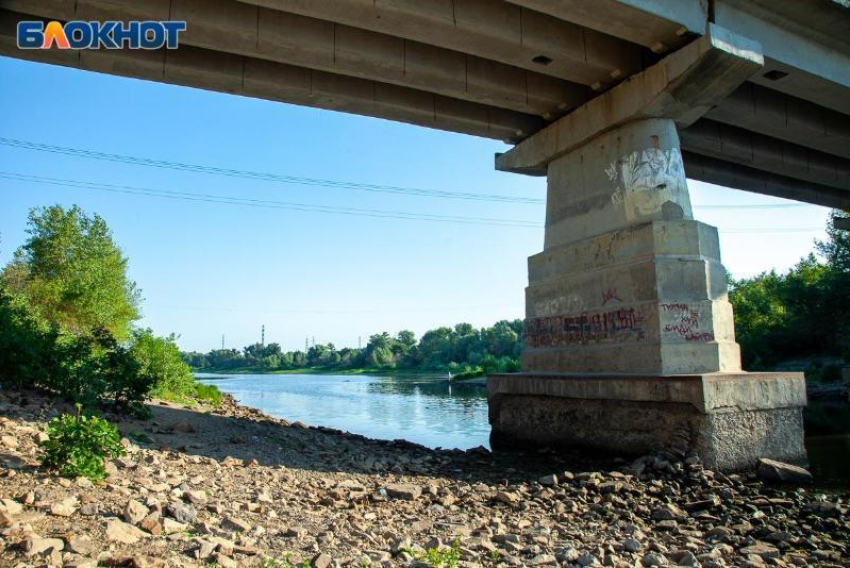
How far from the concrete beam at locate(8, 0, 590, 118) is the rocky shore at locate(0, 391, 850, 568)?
6.93 m

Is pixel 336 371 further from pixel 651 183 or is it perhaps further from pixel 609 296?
pixel 651 183

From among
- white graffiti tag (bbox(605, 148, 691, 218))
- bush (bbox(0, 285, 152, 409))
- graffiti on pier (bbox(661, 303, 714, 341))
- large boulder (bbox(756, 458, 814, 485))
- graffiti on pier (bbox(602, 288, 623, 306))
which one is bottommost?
large boulder (bbox(756, 458, 814, 485))

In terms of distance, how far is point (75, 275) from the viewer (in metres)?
28.6

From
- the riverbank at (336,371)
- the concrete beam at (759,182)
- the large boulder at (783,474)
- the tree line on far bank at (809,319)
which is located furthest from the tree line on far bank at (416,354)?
the large boulder at (783,474)

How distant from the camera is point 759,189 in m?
20.5

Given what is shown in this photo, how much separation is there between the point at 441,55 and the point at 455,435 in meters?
11.1

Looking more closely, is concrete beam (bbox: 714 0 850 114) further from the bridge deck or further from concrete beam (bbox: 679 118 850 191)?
concrete beam (bbox: 679 118 850 191)

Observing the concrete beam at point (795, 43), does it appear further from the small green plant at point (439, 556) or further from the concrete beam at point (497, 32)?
the small green plant at point (439, 556)

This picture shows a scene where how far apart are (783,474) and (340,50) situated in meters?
11.1

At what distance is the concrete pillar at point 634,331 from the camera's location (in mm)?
10297

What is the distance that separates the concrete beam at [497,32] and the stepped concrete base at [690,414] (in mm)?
6577

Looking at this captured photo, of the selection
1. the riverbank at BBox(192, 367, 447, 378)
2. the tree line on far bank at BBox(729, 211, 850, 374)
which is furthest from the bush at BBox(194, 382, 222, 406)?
the riverbank at BBox(192, 367, 447, 378)

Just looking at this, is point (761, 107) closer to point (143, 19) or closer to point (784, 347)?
point (143, 19)

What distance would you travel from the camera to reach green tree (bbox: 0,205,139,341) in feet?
85.1
